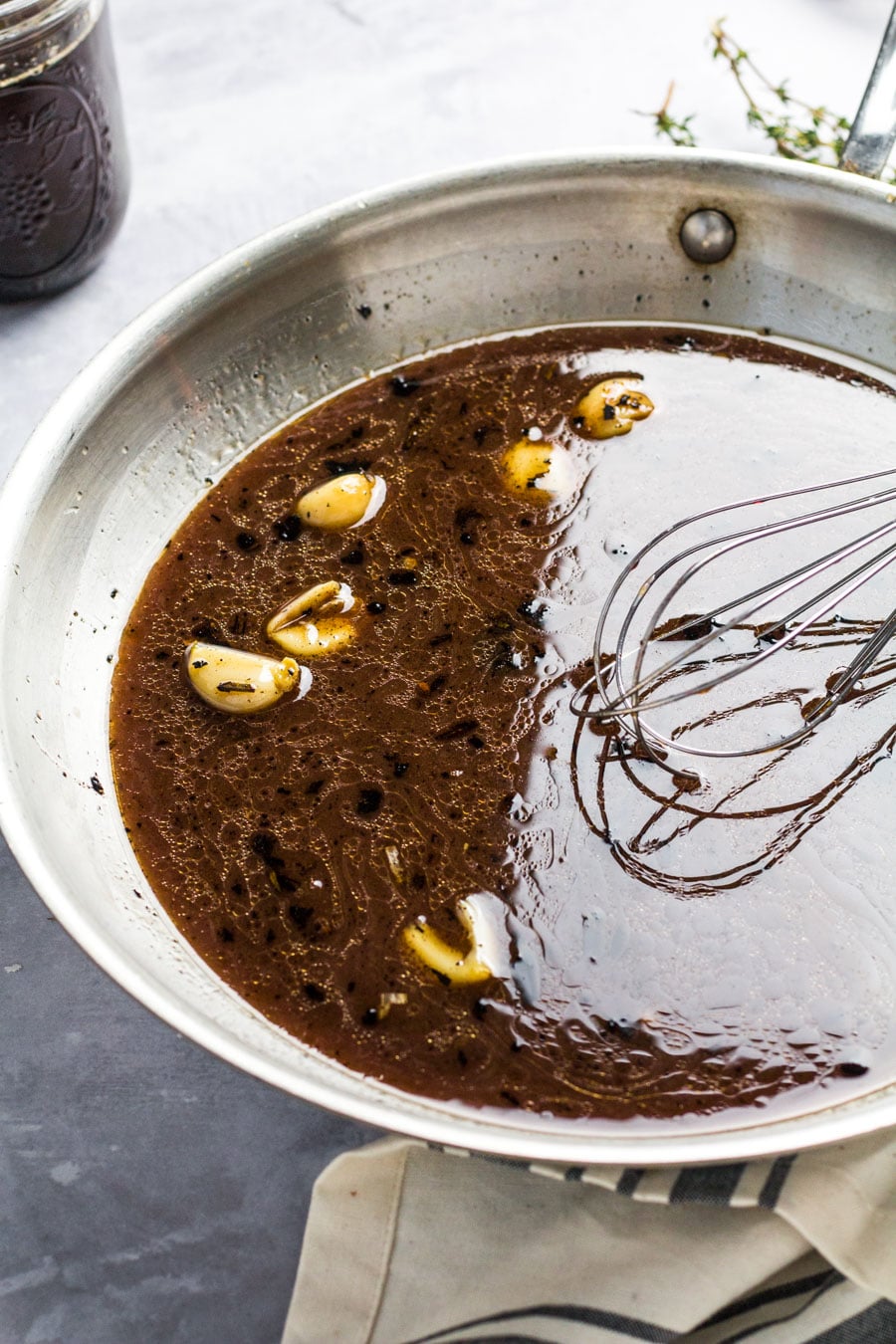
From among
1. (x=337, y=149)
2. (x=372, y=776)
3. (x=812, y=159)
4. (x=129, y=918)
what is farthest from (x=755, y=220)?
(x=129, y=918)

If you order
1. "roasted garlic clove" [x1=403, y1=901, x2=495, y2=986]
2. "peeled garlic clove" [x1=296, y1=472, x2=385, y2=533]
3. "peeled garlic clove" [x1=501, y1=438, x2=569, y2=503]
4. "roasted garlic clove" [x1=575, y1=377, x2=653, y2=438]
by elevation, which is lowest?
"roasted garlic clove" [x1=403, y1=901, x2=495, y2=986]

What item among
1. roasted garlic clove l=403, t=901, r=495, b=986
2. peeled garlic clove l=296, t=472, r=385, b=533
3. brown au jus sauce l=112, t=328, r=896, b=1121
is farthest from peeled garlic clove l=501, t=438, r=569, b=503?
roasted garlic clove l=403, t=901, r=495, b=986

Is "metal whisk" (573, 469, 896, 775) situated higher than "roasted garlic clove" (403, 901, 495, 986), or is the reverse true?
"metal whisk" (573, 469, 896, 775)

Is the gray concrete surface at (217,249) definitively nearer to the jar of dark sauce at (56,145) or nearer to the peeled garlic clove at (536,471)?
the jar of dark sauce at (56,145)

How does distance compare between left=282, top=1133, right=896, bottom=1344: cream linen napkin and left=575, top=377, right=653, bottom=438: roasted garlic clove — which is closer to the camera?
left=282, top=1133, right=896, bottom=1344: cream linen napkin

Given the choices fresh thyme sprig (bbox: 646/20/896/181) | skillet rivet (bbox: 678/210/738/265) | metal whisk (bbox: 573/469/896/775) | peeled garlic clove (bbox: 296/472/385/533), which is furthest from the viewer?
fresh thyme sprig (bbox: 646/20/896/181)

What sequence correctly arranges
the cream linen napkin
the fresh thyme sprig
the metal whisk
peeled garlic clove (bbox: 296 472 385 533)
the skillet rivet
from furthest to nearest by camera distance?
the fresh thyme sprig → the skillet rivet → peeled garlic clove (bbox: 296 472 385 533) → the metal whisk → the cream linen napkin

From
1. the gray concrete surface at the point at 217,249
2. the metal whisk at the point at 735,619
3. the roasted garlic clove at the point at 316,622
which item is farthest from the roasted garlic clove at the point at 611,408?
the gray concrete surface at the point at 217,249

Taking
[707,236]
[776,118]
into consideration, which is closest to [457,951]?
[707,236]

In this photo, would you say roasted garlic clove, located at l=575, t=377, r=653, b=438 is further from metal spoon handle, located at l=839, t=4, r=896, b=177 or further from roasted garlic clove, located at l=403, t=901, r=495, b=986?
roasted garlic clove, located at l=403, t=901, r=495, b=986
